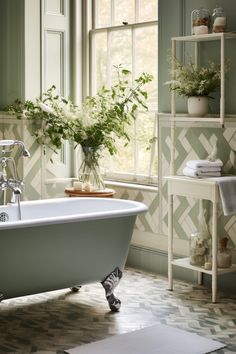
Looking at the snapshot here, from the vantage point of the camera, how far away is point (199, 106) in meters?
5.23

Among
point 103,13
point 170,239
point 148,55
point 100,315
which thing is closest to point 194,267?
point 170,239

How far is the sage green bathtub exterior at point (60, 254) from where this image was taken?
170 inches

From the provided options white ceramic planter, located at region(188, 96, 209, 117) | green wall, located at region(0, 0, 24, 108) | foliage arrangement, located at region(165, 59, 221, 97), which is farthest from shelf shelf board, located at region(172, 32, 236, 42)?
green wall, located at region(0, 0, 24, 108)

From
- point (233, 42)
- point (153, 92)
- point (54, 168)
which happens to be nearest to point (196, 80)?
point (233, 42)

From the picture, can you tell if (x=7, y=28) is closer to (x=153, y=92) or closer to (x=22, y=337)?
(x=153, y=92)

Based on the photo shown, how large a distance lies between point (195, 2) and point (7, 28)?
1.86 meters

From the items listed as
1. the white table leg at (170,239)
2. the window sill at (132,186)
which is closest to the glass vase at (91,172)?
the window sill at (132,186)

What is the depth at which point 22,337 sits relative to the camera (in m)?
4.26

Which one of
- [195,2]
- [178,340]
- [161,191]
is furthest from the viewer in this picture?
[161,191]

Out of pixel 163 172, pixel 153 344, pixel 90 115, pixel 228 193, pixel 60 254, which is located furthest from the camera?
pixel 90 115

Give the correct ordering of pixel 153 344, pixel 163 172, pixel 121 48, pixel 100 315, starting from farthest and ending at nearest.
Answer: pixel 121 48, pixel 163 172, pixel 100 315, pixel 153 344

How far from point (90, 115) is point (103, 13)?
3.32 feet

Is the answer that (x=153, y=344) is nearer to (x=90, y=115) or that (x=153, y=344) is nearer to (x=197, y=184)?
(x=197, y=184)

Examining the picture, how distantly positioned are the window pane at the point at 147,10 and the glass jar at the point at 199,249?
1926 millimetres
